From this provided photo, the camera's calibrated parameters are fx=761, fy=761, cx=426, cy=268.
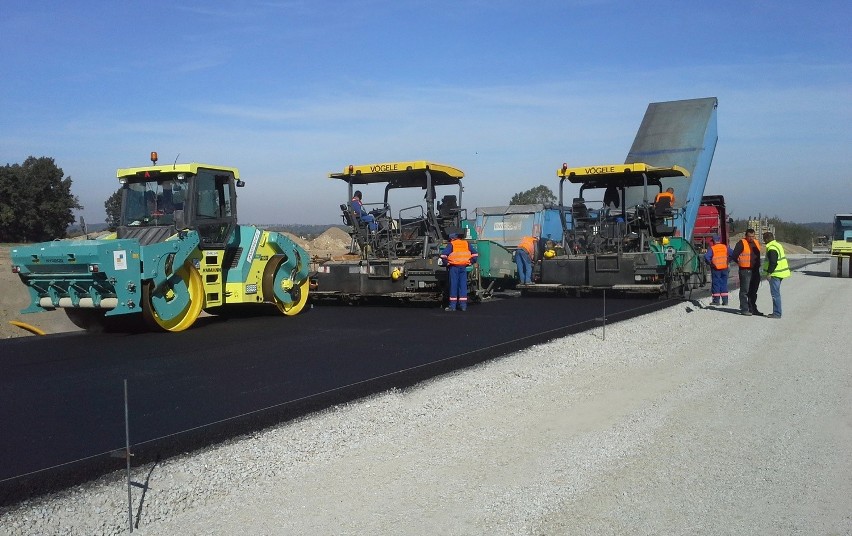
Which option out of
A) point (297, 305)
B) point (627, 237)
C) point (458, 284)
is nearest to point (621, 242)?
point (627, 237)

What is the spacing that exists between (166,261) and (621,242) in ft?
29.6

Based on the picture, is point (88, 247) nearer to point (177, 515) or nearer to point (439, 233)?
point (177, 515)

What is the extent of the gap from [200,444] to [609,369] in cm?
478

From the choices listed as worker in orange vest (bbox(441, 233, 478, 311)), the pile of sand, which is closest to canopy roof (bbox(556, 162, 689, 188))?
worker in orange vest (bbox(441, 233, 478, 311))

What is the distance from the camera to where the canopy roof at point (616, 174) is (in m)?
14.9

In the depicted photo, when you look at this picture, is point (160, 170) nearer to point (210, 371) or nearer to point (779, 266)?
point (210, 371)

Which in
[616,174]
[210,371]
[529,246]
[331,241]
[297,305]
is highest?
[616,174]

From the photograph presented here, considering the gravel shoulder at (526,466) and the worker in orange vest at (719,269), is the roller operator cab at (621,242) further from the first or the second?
the gravel shoulder at (526,466)

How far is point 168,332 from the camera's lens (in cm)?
953

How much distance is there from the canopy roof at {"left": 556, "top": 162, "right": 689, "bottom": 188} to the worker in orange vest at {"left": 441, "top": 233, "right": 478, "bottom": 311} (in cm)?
409

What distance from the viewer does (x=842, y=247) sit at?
81.7 ft

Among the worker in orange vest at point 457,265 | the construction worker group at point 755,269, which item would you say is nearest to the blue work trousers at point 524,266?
the construction worker group at point 755,269

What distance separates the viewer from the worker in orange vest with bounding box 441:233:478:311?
1191 cm

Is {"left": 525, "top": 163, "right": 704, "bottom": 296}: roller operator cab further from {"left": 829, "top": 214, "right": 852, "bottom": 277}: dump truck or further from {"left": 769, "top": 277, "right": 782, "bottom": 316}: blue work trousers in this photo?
{"left": 829, "top": 214, "right": 852, "bottom": 277}: dump truck
